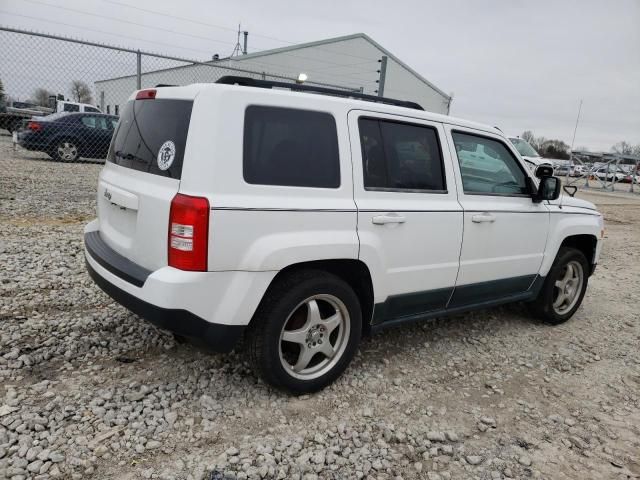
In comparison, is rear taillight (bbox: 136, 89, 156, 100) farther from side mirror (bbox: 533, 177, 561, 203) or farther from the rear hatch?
side mirror (bbox: 533, 177, 561, 203)

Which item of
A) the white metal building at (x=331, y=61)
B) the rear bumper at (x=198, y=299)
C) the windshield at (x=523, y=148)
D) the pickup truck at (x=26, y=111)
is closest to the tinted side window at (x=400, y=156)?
the rear bumper at (x=198, y=299)

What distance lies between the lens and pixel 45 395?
277cm

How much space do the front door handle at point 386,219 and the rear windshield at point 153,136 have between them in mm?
1195

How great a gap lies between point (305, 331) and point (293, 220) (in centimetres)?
71

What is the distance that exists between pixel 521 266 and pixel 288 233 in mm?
2372

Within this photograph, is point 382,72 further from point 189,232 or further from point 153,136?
point 189,232

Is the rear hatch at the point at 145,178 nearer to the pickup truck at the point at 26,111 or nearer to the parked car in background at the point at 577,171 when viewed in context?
the pickup truck at the point at 26,111

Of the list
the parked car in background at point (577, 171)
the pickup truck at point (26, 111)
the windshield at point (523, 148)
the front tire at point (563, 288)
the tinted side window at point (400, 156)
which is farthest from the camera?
the parked car in background at point (577, 171)

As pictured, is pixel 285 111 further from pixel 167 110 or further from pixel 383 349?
pixel 383 349

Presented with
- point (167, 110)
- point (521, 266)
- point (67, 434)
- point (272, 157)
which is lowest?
point (67, 434)

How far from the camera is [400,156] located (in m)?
3.23

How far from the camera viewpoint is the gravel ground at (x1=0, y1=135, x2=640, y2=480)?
243 centimetres

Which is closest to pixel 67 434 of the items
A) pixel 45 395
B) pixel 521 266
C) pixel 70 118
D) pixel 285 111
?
pixel 45 395

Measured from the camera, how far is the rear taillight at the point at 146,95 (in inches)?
116
